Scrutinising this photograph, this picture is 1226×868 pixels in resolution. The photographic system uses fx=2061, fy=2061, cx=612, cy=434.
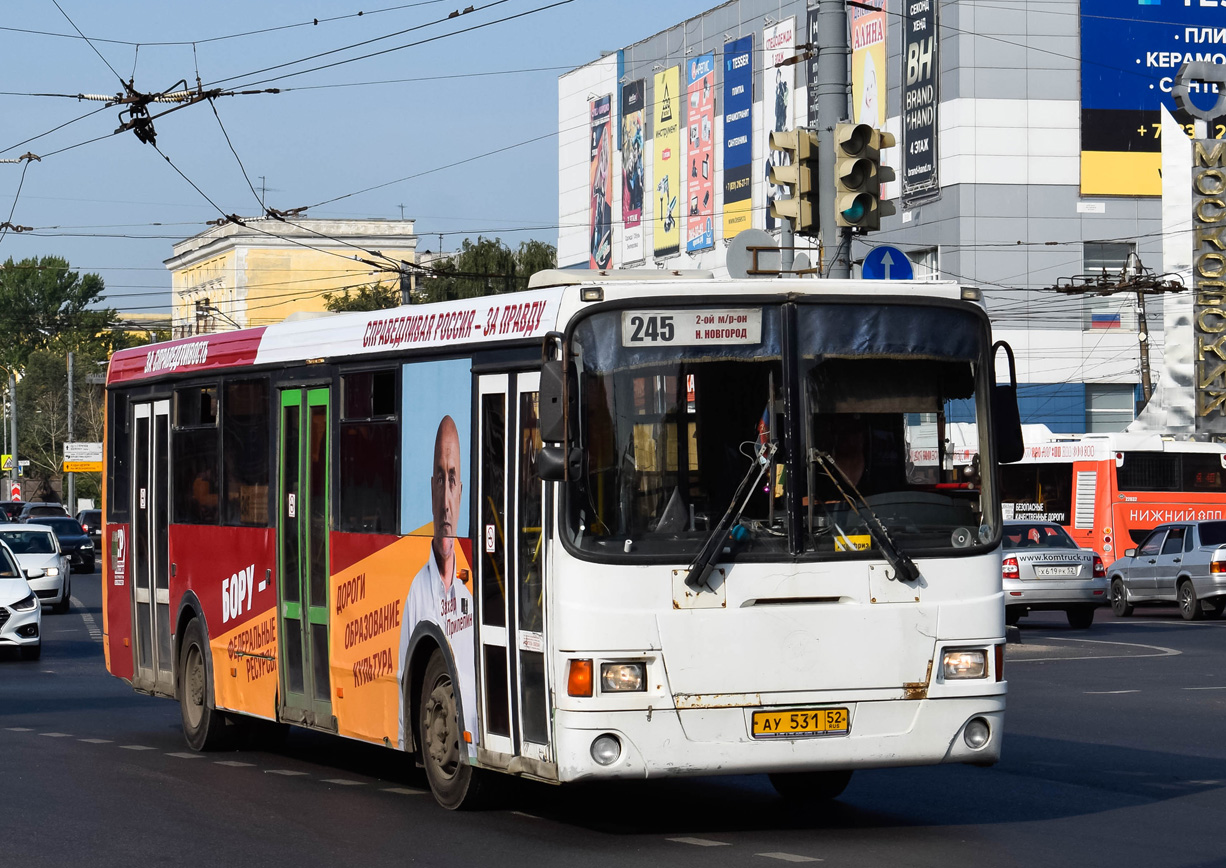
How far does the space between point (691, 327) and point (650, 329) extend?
0.63ft

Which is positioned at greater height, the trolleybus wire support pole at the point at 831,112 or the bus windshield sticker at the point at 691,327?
the trolleybus wire support pole at the point at 831,112

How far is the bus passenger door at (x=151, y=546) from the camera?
15.1 m

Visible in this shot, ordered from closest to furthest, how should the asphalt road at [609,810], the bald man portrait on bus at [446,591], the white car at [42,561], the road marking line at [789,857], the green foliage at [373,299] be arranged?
1. the road marking line at [789,857]
2. the asphalt road at [609,810]
3. the bald man portrait on bus at [446,591]
4. the white car at [42,561]
5. the green foliage at [373,299]

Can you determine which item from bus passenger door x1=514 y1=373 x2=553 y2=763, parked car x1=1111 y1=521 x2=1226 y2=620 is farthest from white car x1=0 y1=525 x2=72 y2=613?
bus passenger door x1=514 y1=373 x2=553 y2=763

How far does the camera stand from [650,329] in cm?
947

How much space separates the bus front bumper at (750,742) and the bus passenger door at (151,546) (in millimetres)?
6460

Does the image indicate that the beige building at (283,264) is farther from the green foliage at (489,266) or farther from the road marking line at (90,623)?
the road marking line at (90,623)

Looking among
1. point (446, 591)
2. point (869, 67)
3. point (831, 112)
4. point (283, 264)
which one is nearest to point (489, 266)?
point (869, 67)

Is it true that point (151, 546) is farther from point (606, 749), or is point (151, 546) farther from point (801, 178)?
point (606, 749)

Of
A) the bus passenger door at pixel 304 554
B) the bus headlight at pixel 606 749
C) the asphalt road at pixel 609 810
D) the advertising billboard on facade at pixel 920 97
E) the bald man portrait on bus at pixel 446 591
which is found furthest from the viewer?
the advertising billboard on facade at pixel 920 97

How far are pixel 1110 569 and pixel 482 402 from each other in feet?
85.4

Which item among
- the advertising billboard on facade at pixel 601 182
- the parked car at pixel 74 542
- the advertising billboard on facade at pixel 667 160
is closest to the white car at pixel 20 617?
the parked car at pixel 74 542

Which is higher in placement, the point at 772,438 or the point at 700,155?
the point at 700,155

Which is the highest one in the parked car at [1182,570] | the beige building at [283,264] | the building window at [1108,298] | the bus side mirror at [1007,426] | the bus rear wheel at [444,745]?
the beige building at [283,264]
